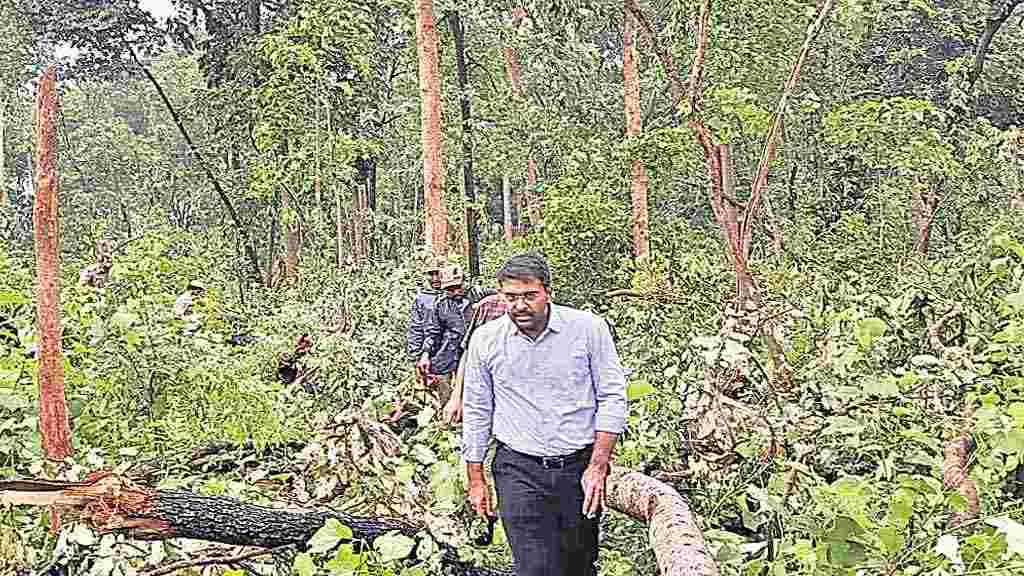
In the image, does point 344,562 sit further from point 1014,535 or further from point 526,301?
point 1014,535

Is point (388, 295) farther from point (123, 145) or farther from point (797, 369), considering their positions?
point (123, 145)

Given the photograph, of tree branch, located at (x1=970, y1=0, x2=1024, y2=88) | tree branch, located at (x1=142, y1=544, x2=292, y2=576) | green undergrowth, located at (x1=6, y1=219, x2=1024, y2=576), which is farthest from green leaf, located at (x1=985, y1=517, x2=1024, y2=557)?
tree branch, located at (x1=970, y1=0, x2=1024, y2=88)

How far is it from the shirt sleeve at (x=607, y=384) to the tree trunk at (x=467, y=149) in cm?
992

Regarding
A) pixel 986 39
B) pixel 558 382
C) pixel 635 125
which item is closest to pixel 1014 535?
pixel 558 382

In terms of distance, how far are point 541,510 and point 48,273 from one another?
1.99 m

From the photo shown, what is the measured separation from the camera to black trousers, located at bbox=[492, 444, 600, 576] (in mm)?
4117

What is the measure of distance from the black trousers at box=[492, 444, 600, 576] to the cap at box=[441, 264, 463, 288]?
144 inches

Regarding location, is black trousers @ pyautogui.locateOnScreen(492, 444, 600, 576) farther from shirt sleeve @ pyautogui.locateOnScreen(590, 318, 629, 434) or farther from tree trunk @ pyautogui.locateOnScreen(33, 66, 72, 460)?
tree trunk @ pyautogui.locateOnScreen(33, 66, 72, 460)

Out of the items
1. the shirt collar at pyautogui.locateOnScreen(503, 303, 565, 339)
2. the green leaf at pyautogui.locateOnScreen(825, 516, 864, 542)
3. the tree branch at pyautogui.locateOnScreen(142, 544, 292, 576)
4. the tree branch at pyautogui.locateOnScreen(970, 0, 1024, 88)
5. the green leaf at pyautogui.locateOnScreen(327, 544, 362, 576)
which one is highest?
the tree branch at pyautogui.locateOnScreen(970, 0, 1024, 88)

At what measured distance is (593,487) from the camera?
13.1 ft

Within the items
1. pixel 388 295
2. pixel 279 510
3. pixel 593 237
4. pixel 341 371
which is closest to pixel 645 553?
pixel 279 510

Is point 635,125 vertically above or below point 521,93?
below

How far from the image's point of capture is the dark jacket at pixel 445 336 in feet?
25.1

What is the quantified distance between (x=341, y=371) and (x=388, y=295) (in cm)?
224
